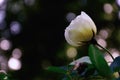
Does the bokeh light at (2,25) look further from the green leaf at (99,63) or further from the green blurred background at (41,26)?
the green leaf at (99,63)

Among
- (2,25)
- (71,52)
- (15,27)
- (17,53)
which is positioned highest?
(2,25)

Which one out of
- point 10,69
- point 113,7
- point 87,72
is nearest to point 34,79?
point 10,69

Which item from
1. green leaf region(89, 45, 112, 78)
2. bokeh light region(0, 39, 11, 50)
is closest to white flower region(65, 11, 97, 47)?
green leaf region(89, 45, 112, 78)

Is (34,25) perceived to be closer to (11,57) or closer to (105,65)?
(11,57)

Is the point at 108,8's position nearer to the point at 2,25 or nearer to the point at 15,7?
the point at 15,7

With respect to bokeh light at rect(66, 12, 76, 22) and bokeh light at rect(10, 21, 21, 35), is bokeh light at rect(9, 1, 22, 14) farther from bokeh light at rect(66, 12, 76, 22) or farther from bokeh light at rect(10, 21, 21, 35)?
bokeh light at rect(66, 12, 76, 22)

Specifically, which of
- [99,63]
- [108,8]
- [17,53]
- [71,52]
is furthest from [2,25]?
[99,63]
